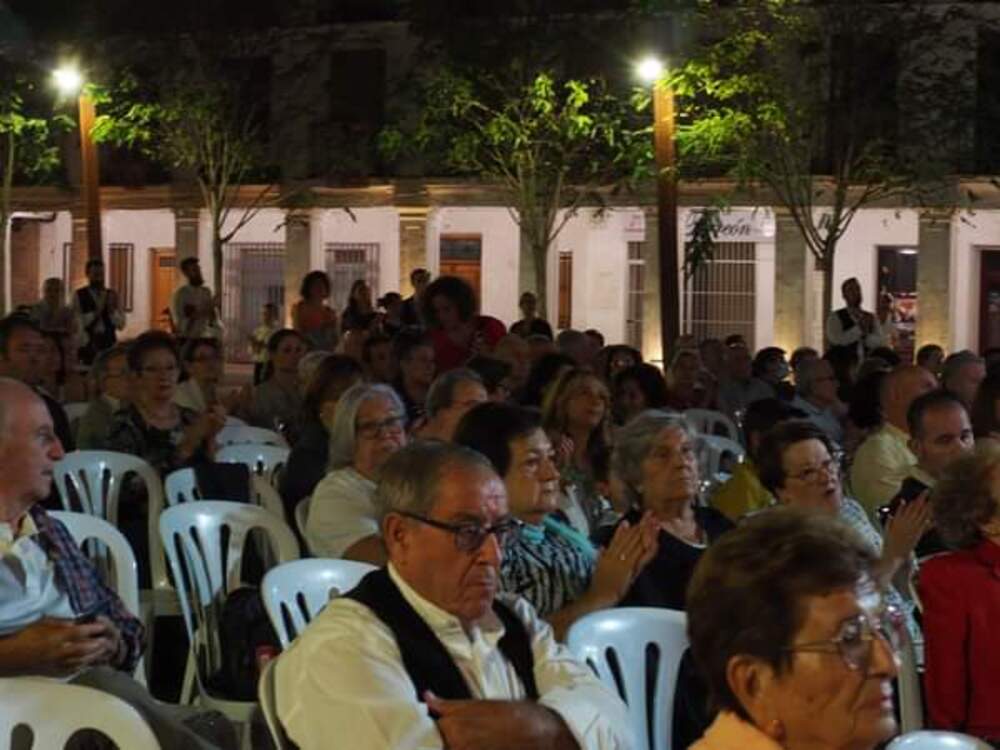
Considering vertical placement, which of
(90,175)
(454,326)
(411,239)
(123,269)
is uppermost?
(90,175)

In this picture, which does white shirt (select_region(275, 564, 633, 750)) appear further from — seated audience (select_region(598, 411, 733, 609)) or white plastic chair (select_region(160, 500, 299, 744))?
white plastic chair (select_region(160, 500, 299, 744))

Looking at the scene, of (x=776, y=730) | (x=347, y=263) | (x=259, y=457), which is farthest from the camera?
(x=347, y=263)

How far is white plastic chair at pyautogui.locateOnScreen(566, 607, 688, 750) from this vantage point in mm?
4758

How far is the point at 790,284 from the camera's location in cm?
3094

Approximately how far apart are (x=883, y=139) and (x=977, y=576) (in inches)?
816

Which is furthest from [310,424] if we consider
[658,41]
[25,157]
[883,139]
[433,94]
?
[25,157]

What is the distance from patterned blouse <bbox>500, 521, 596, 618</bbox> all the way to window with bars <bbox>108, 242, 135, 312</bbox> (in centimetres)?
3254

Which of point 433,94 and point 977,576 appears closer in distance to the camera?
point 977,576

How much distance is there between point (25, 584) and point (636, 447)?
6.57ft

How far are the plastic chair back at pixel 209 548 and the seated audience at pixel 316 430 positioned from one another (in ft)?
2.34

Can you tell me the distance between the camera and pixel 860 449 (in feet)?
26.6

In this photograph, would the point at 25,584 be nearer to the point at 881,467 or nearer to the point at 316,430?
the point at 316,430

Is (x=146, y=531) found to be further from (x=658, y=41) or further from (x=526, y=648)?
(x=658, y=41)

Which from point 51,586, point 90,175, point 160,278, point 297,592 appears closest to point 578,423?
point 297,592
